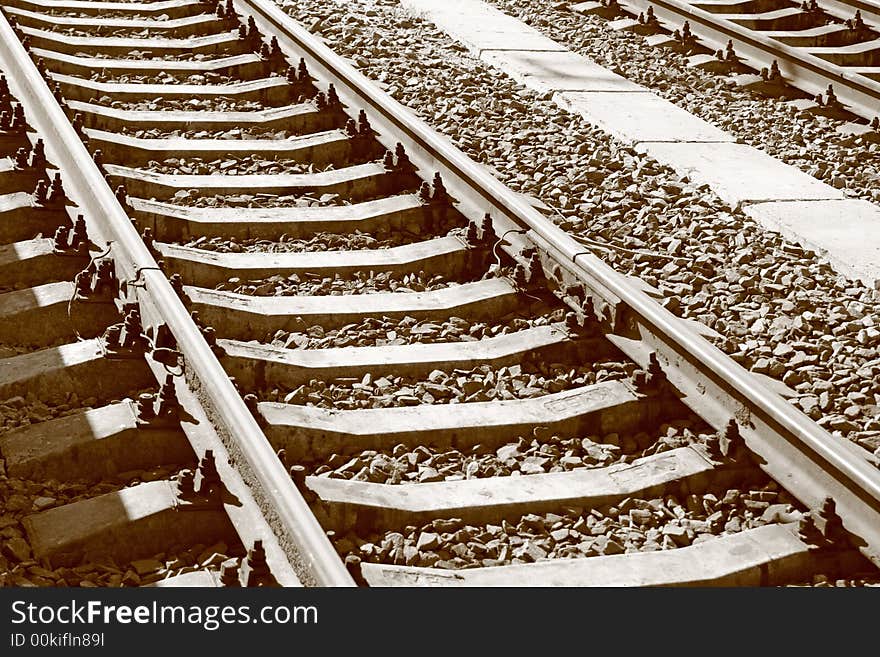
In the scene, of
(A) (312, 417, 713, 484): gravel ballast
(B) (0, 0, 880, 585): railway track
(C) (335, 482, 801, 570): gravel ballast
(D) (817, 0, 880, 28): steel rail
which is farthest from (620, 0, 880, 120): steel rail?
(C) (335, 482, 801, 570): gravel ballast

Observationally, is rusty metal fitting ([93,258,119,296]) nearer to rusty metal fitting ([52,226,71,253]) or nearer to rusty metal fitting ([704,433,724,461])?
rusty metal fitting ([52,226,71,253])

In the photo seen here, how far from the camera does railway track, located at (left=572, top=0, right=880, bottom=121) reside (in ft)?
30.4

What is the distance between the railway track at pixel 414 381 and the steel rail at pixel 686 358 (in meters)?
0.01

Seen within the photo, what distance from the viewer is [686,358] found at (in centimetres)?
517

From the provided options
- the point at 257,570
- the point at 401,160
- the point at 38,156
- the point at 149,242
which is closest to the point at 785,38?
the point at 401,160

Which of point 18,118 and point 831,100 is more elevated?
point 18,118

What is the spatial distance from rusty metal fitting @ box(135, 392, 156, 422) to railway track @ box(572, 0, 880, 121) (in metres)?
5.94

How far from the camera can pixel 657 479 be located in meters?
4.70

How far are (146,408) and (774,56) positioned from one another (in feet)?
22.3

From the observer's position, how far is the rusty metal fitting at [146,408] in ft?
15.3

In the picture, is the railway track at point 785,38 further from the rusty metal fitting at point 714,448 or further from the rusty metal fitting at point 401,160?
the rusty metal fitting at point 714,448

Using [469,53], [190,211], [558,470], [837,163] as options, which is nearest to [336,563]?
[558,470]

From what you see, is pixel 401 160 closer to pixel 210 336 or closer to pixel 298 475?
pixel 210 336

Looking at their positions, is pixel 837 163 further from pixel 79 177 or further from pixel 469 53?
pixel 79 177
